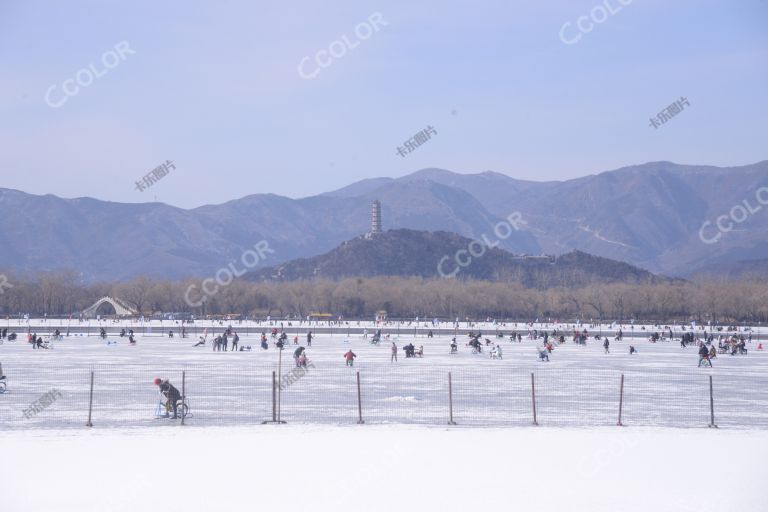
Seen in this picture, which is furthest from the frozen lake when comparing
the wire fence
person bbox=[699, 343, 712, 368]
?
person bbox=[699, 343, 712, 368]

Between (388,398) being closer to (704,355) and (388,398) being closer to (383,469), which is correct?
(383,469)

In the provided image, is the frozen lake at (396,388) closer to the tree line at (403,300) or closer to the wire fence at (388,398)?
the wire fence at (388,398)

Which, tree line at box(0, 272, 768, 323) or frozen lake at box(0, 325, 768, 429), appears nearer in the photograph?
frozen lake at box(0, 325, 768, 429)

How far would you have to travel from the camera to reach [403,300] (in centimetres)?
14575

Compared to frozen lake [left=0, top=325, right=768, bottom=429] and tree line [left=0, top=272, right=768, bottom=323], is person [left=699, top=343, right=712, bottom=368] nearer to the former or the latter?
frozen lake [left=0, top=325, right=768, bottom=429]

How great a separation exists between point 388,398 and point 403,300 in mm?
120768

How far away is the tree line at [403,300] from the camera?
5226 inches

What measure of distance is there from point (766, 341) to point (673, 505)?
201ft

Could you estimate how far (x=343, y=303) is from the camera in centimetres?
14400

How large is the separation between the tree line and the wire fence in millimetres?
100396

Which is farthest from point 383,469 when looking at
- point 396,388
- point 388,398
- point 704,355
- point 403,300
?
point 403,300

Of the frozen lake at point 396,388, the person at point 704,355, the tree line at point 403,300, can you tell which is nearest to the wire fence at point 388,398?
the frozen lake at point 396,388

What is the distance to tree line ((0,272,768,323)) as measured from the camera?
5226 inches

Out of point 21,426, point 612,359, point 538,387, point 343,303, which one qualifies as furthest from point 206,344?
point 343,303
